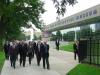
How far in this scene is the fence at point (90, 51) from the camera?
1109 inches

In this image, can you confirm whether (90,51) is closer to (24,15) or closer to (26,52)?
(26,52)

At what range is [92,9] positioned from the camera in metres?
81.9

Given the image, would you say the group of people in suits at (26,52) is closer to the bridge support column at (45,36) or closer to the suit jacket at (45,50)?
the suit jacket at (45,50)

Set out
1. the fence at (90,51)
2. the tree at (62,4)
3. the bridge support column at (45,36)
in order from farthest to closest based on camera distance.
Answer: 1. the bridge support column at (45,36)
2. the fence at (90,51)
3. the tree at (62,4)

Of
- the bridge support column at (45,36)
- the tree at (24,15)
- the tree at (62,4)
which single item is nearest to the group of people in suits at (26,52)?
the bridge support column at (45,36)

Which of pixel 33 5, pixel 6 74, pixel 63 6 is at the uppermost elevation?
pixel 33 5

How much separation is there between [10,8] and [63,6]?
46.9 metres

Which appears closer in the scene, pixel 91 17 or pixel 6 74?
pixel 6 74

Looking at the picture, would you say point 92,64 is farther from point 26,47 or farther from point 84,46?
point 26,47

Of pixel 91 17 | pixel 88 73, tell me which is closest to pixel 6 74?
pixel 88 73

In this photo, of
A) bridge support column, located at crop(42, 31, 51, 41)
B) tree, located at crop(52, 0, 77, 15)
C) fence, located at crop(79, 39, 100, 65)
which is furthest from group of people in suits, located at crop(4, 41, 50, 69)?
tree, located at crop(52, 0, 77, 15)

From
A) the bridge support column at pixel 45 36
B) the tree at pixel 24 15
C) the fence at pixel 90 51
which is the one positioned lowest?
the fence at pixel 90 51

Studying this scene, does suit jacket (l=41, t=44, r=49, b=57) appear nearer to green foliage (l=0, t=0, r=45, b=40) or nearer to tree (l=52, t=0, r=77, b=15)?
tree (l=52, t=0, r=77, b=15)

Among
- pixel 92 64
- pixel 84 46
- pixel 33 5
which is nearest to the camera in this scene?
pixel 92 64
